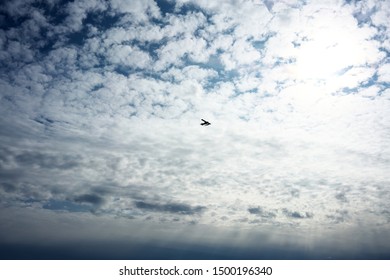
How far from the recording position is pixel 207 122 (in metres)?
46.1
